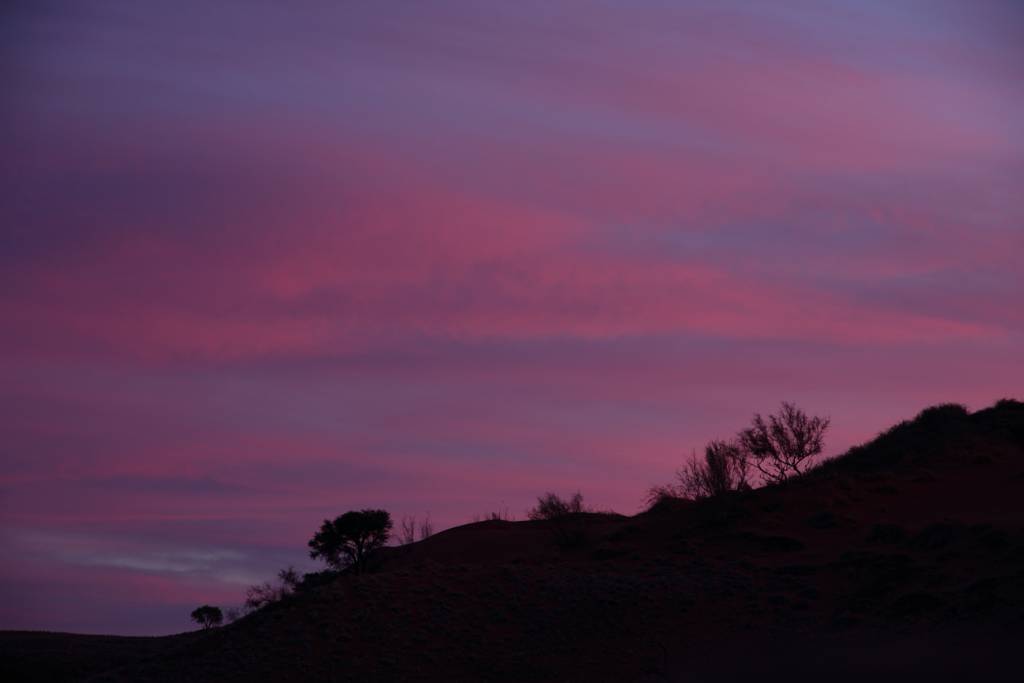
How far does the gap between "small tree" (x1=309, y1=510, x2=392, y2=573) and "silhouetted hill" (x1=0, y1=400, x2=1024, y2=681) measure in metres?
3.55

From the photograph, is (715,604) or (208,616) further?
(208,616)

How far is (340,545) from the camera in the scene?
40.0 m

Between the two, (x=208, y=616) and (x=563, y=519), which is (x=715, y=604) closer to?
(x=563, y=519)

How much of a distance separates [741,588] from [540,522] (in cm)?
1429

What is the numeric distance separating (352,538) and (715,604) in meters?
15.3

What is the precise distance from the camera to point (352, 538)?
130 feet

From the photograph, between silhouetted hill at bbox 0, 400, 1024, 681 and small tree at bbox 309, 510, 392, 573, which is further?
small tree at bbox 309, 510, 392, 573

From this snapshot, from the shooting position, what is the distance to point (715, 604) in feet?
96.7

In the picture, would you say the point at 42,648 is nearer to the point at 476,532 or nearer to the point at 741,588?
the point at 476,532

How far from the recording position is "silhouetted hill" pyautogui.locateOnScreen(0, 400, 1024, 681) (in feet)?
81.6

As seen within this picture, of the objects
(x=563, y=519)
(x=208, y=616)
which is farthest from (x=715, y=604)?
(x=208, y=616)

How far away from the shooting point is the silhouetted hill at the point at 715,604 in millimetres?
24875

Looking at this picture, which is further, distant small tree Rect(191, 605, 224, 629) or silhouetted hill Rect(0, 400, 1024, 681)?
distant small tree Rect(191, 605, 224, 629)

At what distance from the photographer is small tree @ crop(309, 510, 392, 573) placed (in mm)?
39656
